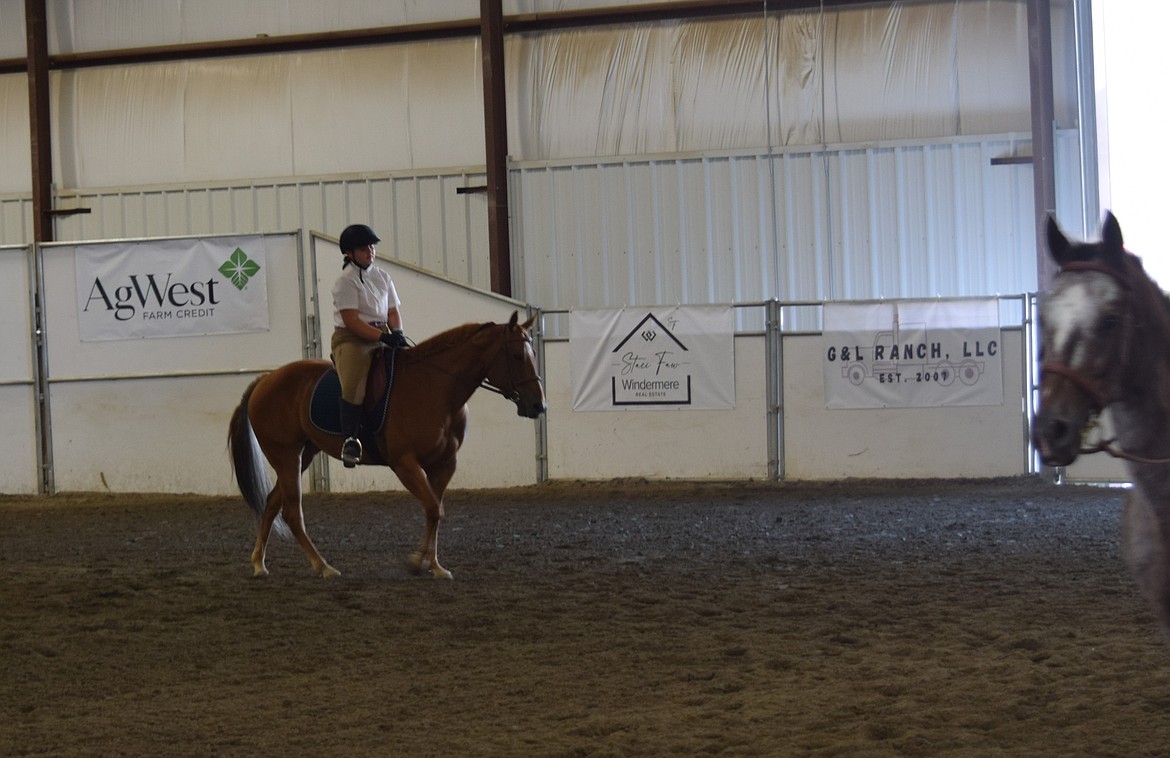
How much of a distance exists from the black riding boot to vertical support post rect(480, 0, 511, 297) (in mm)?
7947

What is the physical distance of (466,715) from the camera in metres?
4.12

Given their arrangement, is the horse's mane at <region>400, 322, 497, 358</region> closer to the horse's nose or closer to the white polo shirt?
the white polo shirt

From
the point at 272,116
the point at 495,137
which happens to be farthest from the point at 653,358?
the point at 272,116

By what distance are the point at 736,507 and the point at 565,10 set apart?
855 centimetres

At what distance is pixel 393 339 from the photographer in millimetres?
7371

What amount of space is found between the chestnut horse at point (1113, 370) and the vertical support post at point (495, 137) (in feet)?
41.2

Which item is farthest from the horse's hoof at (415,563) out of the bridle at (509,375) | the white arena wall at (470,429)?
the white arena wall at (470,429)

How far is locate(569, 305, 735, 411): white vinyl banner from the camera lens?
1289 cm

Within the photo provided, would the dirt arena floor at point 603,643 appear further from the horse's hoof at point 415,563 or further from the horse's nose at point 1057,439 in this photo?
the horse's nose at point 1057,439

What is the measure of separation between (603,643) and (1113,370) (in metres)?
3.04

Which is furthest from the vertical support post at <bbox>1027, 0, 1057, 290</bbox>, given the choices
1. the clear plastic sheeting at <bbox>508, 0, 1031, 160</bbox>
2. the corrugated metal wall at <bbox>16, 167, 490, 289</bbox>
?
the corrugated metal wall at <bbox>16, 167, 490, 289</bbox>

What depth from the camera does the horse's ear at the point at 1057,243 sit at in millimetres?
2947

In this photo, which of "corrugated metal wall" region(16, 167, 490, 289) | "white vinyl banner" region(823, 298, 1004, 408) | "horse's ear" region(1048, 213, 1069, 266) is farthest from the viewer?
"corrugated metal wall" region(16, 167, 490, 289)

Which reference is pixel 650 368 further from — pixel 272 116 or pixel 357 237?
pixel 272 116
